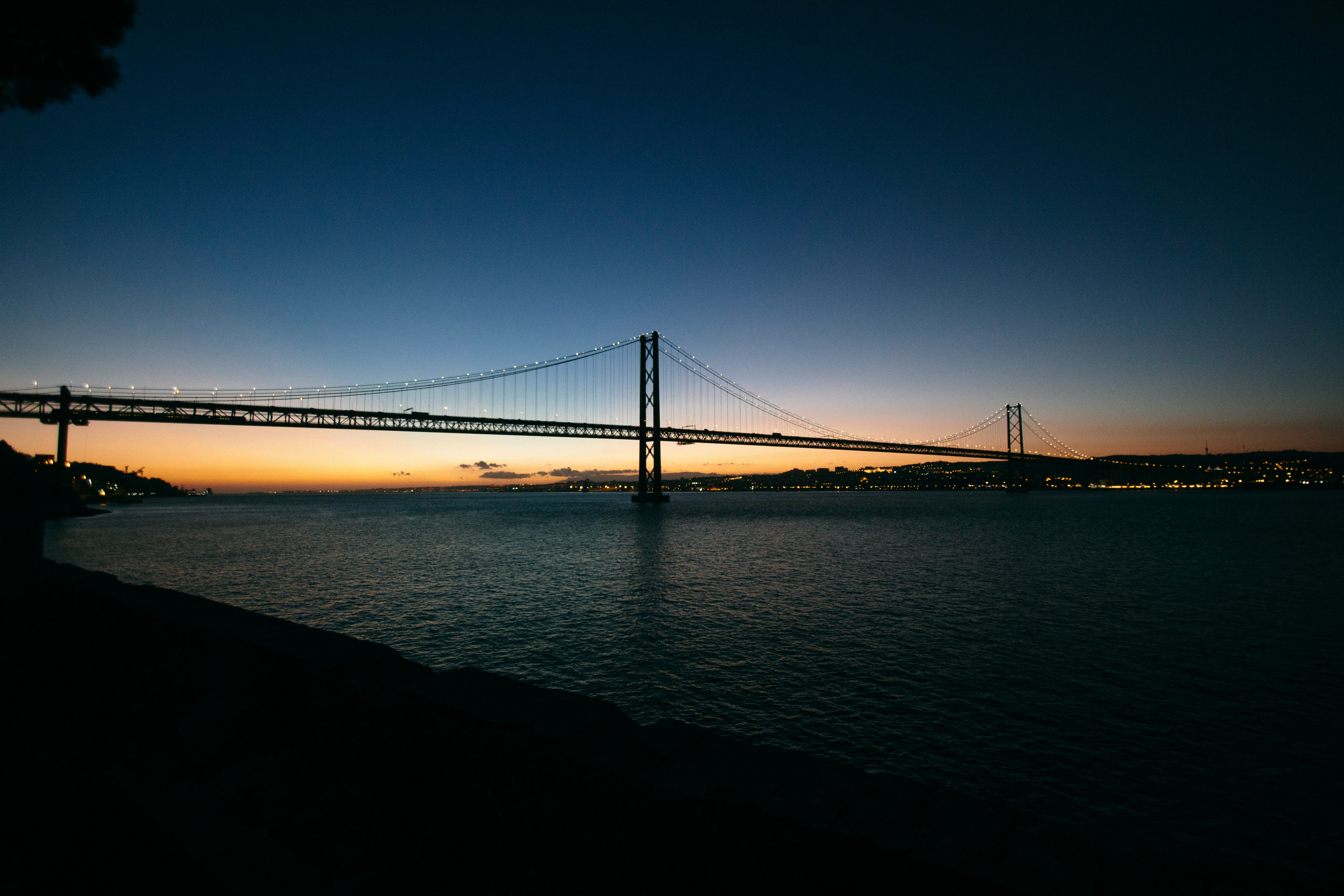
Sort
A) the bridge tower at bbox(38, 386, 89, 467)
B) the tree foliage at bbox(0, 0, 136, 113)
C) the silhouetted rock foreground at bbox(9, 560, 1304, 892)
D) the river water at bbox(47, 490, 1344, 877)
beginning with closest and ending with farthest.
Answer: the silhouetted rock foreground at bbox(9, 560, 1304, 892) < the tree foliage at bbox(0, 0, 136, 113) < the river water at bbox(47, 490, 1344, 877) < the bridge tower at bbox(38, 386, 89, 467)

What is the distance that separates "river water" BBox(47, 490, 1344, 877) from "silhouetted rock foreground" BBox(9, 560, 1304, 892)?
3.89m

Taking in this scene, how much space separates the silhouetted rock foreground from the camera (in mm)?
1921

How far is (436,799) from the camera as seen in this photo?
3273 mm

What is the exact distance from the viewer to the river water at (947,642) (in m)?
5.62

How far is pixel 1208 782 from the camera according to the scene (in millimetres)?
5488

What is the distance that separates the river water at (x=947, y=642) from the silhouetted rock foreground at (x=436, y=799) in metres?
3.89

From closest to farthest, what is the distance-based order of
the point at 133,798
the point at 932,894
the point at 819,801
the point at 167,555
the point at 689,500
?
the point at 932,894, the point at 819,801, the point at 133,798, the point at 167,555, the point at 689,500

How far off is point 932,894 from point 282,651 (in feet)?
14.2

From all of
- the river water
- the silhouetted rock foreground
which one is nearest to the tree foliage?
the silhouetted rock foreground

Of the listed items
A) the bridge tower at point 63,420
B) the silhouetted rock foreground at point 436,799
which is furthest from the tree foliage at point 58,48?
the bridge tower at point 63,420

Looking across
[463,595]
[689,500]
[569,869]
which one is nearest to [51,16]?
[569,869]

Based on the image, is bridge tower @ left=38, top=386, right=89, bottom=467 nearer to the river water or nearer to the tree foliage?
the river water

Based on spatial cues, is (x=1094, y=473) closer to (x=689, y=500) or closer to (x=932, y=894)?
(x=689, y=500)

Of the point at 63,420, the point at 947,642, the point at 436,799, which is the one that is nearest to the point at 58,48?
the point at 436,799
